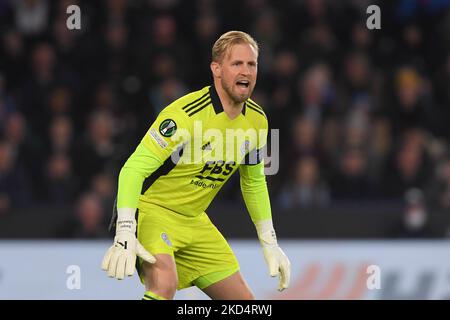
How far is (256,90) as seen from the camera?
436 inches

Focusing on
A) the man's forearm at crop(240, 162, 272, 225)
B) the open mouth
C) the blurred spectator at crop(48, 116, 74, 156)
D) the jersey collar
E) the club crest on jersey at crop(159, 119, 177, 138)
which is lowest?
the man's forearm at crop(240, 162, 272, 225)

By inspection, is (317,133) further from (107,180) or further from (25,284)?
(25,284)

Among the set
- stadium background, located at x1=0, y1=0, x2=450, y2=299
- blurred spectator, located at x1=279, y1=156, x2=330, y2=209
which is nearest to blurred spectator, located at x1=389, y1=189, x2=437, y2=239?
stadium background, located at x1=0, y1=0, x2=450, y2=299

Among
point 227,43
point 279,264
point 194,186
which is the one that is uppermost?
point 227,43

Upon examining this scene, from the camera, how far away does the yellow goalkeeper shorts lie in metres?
6.02

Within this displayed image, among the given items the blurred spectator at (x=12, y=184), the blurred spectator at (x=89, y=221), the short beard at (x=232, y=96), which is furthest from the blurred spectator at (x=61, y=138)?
the short beard at (x=232, y=96)

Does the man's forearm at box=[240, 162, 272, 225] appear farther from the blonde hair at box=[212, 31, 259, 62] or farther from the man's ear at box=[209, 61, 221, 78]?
the blonde hair at box=[212, 31, 259, 62]

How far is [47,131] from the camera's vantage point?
35.3ft

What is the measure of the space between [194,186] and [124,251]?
74 cm

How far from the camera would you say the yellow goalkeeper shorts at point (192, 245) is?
6016 millimetres

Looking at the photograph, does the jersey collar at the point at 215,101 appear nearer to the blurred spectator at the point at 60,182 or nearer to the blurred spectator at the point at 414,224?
the blurred spectator at the point at 414,224

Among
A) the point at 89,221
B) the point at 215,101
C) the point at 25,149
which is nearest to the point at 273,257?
the point at 215,101

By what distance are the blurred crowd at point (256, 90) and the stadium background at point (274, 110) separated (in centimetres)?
1

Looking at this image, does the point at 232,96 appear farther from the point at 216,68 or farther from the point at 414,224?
the point at 414,224
